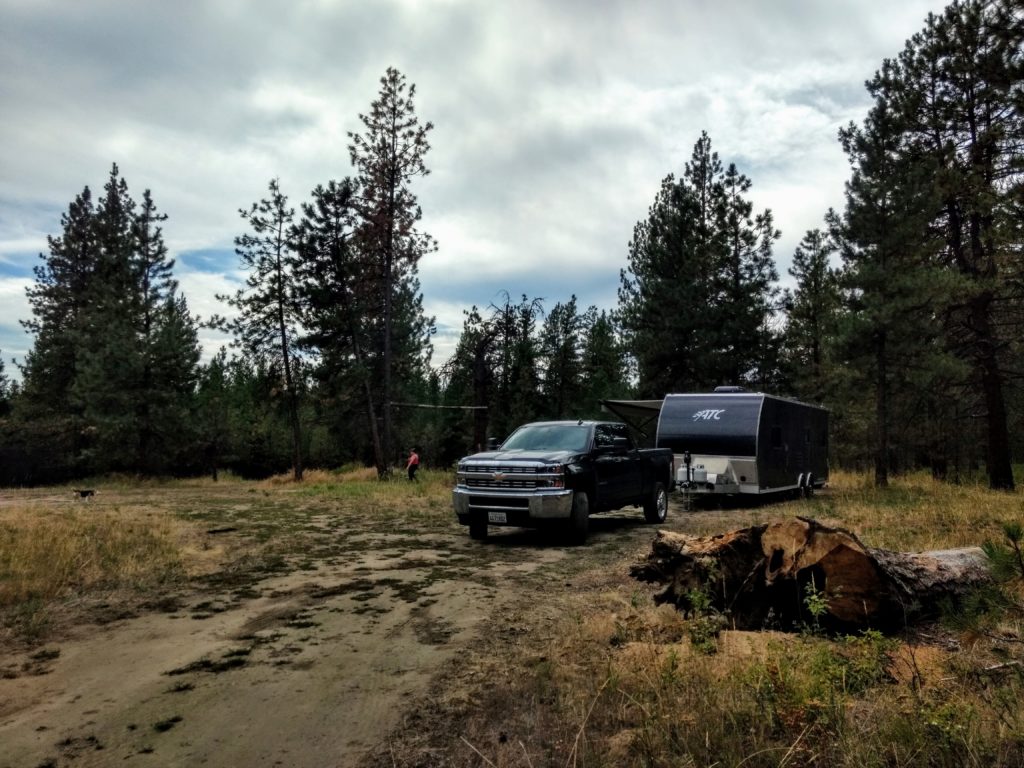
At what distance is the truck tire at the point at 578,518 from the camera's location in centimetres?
1005

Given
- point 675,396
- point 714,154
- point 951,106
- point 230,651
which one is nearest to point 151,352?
point 675,396

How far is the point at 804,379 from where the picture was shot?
32250 mm

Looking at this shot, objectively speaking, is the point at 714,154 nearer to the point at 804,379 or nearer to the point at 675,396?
the point at 804,379

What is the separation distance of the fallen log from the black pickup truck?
13.3ft

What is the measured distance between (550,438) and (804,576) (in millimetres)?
6742

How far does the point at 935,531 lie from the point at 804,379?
24558 millimetres

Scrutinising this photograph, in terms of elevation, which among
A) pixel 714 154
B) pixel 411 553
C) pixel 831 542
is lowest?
pixel 411 553

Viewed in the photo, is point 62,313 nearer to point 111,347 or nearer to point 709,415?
point 111,347

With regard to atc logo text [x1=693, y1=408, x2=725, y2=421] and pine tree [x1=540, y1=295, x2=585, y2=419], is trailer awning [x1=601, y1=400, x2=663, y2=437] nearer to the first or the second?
atc logo text [x1=693, y1=408, x2=725, y2=421]

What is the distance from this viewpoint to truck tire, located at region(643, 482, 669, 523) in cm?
1304

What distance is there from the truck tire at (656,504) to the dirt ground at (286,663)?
4.52 m

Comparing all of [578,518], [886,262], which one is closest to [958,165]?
[886,262]

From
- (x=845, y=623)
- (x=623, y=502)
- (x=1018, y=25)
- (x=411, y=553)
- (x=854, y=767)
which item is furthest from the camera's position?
(x=623, y=502)

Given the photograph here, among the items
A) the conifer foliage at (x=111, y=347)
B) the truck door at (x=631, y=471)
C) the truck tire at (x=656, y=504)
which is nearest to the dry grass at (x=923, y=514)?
the truck tire at (x=656, y=504)
